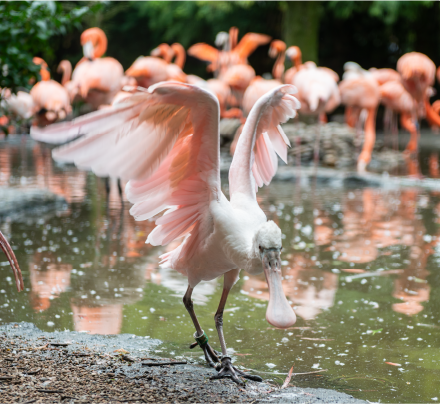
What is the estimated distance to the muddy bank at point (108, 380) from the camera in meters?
2.19

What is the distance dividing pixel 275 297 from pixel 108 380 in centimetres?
80

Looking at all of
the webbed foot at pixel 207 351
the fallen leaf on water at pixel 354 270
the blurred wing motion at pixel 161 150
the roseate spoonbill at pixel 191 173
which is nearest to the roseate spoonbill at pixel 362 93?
the fallen leaf on water at pixel 354 270

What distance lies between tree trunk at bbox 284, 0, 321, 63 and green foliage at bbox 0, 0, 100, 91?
8.01m

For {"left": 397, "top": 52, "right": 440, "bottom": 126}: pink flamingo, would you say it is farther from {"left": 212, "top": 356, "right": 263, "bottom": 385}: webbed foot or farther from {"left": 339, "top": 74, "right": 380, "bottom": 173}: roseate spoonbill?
{"left": 212, "top": 356, "right": 263, "bottom": 385}: webbed foot

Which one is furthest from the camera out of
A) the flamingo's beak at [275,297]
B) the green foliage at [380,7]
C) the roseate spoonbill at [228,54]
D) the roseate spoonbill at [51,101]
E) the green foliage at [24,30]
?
the green foliage at [380,7]

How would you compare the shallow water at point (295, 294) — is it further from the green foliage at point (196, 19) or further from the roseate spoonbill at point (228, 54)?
the green foliage at point (196, 19)

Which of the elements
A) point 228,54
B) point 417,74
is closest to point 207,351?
point 417,74

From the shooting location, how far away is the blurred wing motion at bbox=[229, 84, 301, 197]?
2.89m

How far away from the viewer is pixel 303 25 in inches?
517

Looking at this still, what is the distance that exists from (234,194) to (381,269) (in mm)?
2060

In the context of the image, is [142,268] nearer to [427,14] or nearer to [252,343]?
[252,343]

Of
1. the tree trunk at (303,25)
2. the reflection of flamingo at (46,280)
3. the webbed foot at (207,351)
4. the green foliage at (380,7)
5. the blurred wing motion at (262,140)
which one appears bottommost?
the reflection of flamingo at (46,280)

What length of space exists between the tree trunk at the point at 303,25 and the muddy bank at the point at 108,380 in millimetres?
11539

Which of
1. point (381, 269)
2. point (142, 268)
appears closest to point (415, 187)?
point (381, 269)
